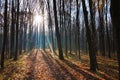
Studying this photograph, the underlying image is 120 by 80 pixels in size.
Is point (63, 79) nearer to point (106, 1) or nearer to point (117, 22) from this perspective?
point (117, 22)

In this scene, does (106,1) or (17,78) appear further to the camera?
(106,1)

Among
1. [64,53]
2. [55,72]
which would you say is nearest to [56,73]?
[55,72]

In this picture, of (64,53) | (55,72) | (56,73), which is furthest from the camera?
(64,53)

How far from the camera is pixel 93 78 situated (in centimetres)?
1027

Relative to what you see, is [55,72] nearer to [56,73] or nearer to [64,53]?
[56,73]

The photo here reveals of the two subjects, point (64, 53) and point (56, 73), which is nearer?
point (56, 73)

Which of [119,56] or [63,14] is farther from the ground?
[63,14]

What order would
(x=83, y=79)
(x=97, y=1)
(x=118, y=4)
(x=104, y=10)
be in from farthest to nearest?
(x=104, y=10) → (x=97, y=1) → (x=83, y=79) → (x=118, y=4)

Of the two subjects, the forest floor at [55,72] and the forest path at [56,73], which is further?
the forest floor at [55,72]

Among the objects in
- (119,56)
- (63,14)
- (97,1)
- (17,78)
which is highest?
(97,1)

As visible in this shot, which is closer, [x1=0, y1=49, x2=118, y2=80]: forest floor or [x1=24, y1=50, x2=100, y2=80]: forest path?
[x1=24, y1=50, x2=100, y2=80]: forest path

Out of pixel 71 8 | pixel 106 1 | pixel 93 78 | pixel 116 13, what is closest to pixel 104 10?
pixel 106 1

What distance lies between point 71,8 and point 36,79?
22691 mm

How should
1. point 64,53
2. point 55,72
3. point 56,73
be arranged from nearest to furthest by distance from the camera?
1. point 56,73
2. point 55,72
3. point 64,53
